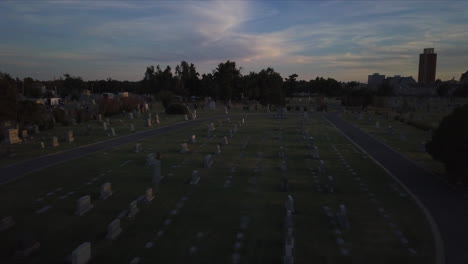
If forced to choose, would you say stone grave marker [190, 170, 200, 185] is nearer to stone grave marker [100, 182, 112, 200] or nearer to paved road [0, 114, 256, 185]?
stone grave marker [100, 182, 112, 200]

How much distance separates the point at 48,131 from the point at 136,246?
81.7ft

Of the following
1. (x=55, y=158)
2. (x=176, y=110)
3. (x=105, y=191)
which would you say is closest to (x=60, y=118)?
(x=176, y=110)

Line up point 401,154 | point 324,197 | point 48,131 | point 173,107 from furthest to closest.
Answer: point 173,107
point 48,131
point 401,154
point 324,197

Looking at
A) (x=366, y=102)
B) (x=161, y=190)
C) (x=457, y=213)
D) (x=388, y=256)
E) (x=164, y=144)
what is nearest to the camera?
(x=388, y=256)

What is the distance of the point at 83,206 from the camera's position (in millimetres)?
10164

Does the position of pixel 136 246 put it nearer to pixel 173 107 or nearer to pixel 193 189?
pixel 193 189

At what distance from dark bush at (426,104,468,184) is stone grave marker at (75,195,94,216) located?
41.7ft

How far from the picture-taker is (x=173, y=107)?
151 feet

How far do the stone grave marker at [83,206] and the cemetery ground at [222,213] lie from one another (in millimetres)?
147

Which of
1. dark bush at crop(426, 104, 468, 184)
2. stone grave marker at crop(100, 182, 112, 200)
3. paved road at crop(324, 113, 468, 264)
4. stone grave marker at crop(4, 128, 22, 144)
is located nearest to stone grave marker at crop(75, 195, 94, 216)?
stone grave marker at crop(100, 182, 112, 200)

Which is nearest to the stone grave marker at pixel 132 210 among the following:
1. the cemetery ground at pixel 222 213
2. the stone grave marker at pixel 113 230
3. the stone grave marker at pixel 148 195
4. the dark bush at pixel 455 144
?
the cemetery ground at pixel 222 213

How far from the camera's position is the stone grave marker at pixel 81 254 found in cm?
689

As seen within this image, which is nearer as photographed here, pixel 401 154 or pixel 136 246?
pixel 136 246

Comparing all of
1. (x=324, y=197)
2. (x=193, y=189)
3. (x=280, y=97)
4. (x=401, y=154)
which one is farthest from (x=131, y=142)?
(x=280, y=97)
